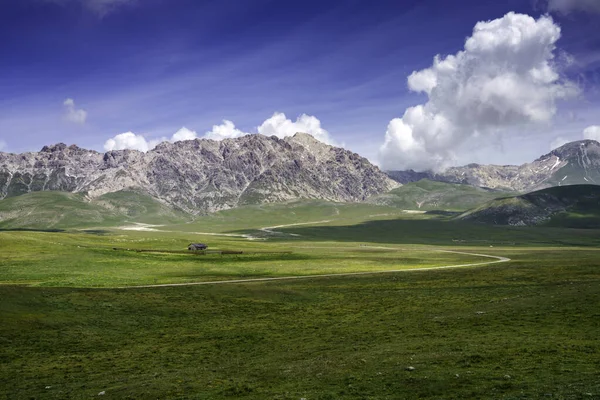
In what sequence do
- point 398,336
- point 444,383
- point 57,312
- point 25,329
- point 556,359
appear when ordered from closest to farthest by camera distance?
point 444,383 → point 556,359 → point 398,336 → point 25,329 → point 57,312

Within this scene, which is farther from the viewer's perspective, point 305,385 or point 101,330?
point 101,330

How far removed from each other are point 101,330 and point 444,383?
35.6 meters

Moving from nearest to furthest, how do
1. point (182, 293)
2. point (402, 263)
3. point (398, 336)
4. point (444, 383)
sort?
point (444, 383), point (398, 336), point (182, 293), point (402, 263)

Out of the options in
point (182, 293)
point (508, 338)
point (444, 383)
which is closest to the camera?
point (444, 383)

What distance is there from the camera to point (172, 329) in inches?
1800

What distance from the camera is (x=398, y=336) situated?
3825 centimetres

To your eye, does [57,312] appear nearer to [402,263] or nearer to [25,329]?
[25,329]

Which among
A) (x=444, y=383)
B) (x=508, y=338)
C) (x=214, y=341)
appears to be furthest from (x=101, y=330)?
(x=508, y=338)

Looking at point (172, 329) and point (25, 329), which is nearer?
point (25, 329)

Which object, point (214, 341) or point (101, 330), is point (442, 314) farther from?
point (101, 330)

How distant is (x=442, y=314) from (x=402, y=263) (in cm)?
7706

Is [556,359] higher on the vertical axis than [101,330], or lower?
higher

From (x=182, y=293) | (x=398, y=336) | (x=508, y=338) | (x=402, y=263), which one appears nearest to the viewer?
(x=508, y=338)

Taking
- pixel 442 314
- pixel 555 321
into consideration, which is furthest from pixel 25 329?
pixel 555 321
